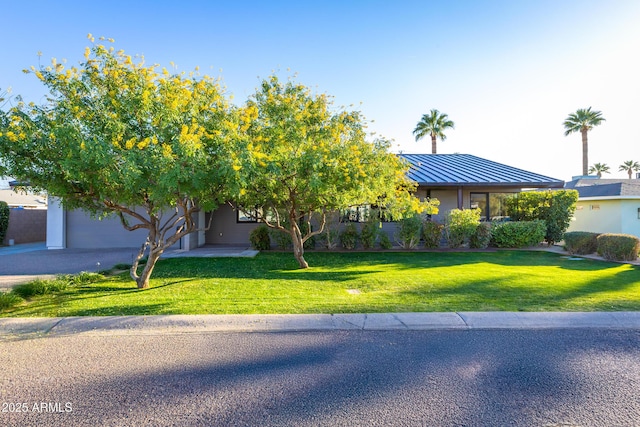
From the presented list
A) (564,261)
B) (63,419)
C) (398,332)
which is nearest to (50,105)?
(63,419)

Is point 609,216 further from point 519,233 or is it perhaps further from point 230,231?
point 230,231

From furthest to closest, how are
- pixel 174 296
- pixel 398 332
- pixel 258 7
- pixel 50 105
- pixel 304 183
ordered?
pixel 258 7, pixel 304 183, pixel 174 296, pixel 50 105, pixel 398 332

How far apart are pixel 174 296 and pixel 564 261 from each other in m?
11.8

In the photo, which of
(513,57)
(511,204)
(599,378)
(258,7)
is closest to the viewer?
(599,378)

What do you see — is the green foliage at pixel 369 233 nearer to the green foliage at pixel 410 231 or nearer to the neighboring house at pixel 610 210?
the green foliage at pixel 410 231

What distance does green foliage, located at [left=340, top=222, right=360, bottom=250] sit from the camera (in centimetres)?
1449

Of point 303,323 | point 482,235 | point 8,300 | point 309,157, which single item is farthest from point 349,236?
point 8,300

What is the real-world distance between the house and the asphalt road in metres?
10.9

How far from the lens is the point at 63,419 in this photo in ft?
9.59

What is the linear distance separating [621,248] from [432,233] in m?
5.97

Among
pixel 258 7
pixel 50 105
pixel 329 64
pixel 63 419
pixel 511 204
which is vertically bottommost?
pixel 63 419

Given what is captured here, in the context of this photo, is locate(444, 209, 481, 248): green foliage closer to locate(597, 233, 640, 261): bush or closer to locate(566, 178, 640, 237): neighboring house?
locate(597, 233, 640, 261): bush

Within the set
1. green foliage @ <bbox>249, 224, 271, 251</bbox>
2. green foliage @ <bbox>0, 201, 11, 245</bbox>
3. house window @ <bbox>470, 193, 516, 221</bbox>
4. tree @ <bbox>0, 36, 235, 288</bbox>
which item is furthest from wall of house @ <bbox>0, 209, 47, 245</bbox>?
house window @ <bbox>470, 193, 516, 221</bbox>

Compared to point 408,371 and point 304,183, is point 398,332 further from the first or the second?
point 304,183
